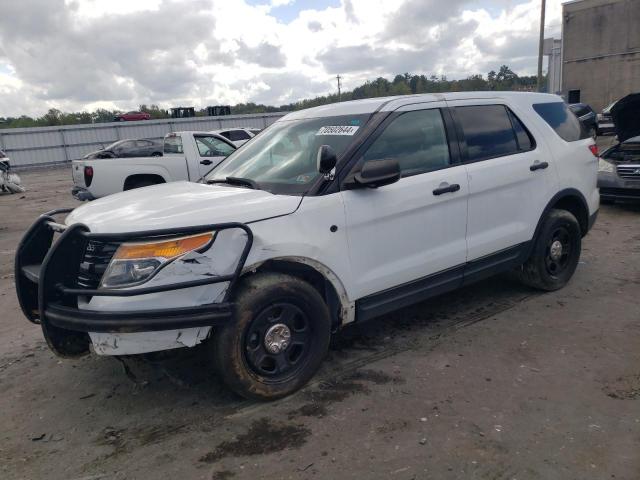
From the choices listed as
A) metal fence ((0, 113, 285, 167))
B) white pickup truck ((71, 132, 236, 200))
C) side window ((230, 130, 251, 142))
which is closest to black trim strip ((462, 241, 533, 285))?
white pickup truck ((71, 132, 236, 200))

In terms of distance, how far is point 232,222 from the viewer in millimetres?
3047

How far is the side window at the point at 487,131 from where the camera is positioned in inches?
171

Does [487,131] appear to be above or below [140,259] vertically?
above

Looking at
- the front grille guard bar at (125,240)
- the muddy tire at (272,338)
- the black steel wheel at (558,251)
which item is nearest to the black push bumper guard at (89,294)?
the front grille guard bar at (125,240)

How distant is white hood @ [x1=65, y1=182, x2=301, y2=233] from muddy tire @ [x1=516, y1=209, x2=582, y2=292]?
107 inches

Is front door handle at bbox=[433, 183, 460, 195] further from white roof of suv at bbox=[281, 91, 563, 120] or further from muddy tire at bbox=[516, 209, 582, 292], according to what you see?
muddy tire at bbox=[516, 209, 582, 292]

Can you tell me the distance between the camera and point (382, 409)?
3240 mm

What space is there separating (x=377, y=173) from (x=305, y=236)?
24.9 inches

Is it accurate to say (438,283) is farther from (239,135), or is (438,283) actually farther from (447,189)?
(239,135)

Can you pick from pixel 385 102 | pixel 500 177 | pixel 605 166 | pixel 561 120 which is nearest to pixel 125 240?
pixel 385 102

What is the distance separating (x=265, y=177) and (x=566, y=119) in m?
3.23

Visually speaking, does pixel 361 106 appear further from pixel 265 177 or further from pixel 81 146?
pixel 81 146

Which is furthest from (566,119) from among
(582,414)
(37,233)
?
(37,233)

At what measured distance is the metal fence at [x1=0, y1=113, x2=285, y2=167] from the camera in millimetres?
30656
